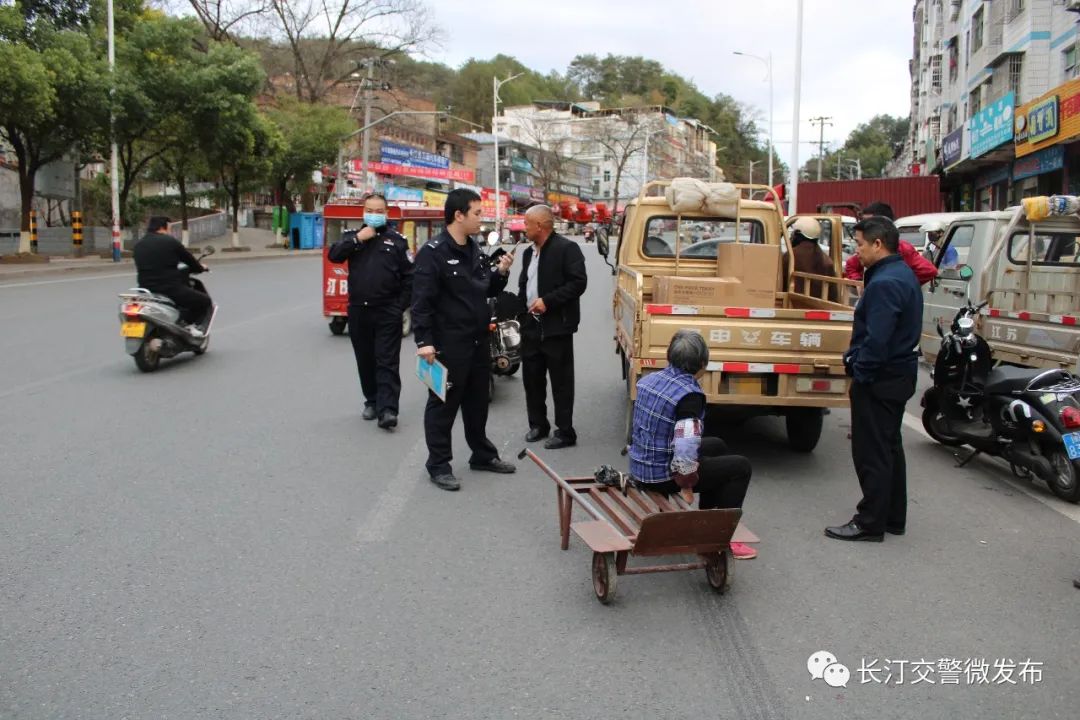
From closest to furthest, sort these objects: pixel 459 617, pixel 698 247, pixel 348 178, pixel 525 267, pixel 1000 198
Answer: pixel 459 617
pixel 525 267
pixel 698 247
pixel 1000 198
pixel 348 178

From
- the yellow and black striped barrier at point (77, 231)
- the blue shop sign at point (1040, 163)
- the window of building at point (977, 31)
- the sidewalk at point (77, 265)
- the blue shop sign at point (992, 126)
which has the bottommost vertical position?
the sidewalk at point (77, 265)

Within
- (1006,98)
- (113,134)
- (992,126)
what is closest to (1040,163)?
(1006,98)

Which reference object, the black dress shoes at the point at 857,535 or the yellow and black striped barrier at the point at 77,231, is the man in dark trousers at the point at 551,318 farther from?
the yellow and black striped barrier at the point at 77,231

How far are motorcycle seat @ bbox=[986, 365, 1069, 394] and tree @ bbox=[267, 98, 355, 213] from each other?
39.8 metres

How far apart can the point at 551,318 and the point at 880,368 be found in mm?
2637

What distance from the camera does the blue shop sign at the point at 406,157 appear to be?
56656mm

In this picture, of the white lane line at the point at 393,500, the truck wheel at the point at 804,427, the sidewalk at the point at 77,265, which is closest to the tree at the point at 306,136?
the sidewalk at the point at 77,265

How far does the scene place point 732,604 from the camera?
4.28m

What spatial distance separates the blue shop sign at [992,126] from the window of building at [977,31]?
7.07 m

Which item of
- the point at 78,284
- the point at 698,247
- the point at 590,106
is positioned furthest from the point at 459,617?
the point at 590,106

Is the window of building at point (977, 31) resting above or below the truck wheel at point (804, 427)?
above

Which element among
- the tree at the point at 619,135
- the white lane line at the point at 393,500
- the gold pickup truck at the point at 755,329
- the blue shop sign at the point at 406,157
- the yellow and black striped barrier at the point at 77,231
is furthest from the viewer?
the tree at the point at 619,135

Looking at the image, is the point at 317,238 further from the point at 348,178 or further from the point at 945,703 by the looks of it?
the point at 945,703

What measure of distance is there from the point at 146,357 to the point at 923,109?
54.4 m
